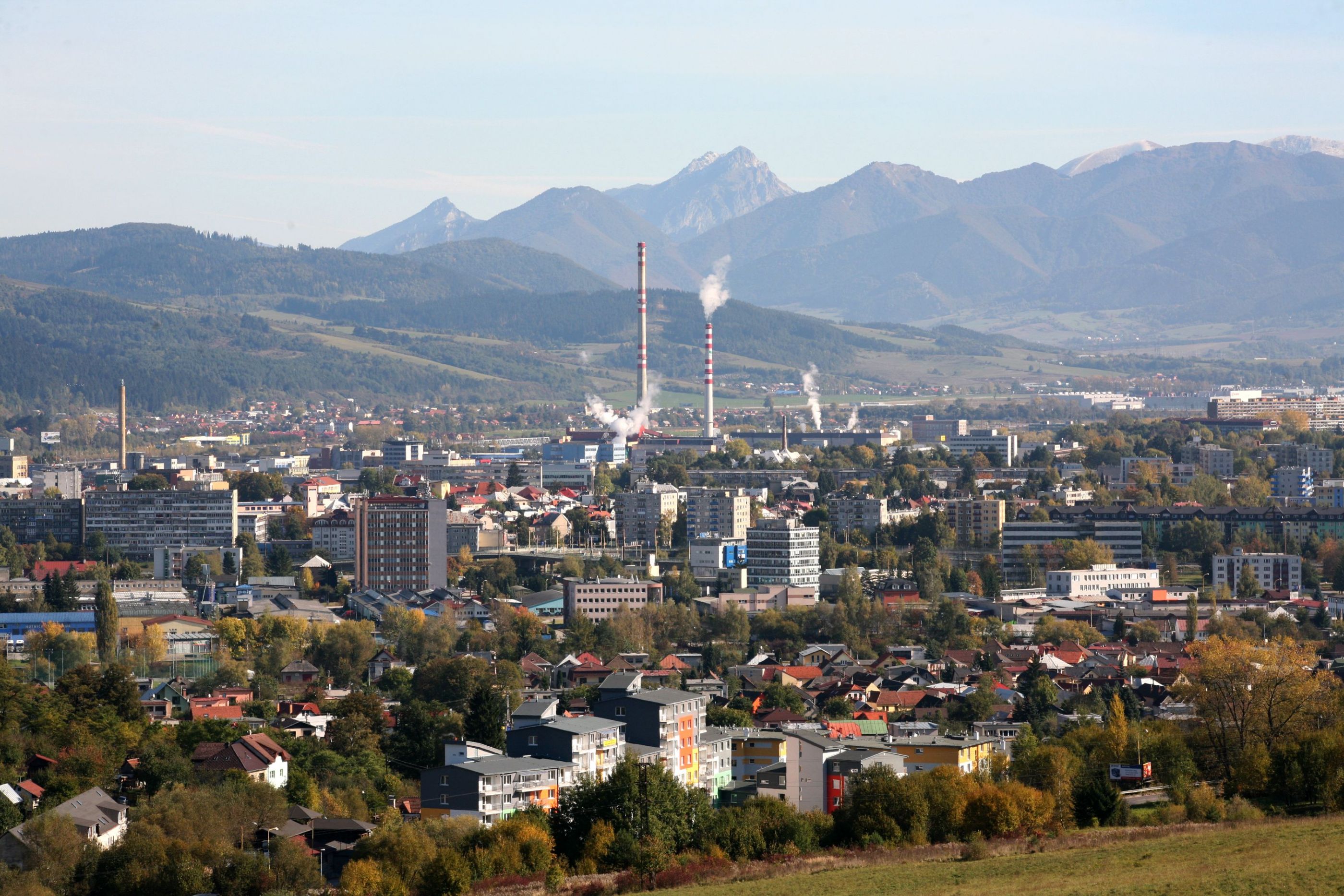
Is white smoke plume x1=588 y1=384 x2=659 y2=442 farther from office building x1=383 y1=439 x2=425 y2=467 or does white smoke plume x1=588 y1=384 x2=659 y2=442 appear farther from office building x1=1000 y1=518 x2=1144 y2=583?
office building x1=1000 y1=518 x2=1144 y2=583

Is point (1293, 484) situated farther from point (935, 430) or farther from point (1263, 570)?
point (935, 430)

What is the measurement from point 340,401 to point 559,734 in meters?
107

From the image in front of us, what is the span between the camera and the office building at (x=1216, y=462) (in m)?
68.6

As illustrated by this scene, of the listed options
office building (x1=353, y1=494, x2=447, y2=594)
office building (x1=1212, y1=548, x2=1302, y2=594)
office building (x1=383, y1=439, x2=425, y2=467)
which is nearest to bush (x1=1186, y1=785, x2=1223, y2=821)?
office building (x1=1212, y1=548, x2=1302, y2=594)

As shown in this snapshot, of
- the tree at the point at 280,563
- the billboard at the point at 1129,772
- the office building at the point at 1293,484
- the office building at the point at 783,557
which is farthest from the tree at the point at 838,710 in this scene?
the office building at the point at 1293,484

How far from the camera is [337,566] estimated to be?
5025 cm

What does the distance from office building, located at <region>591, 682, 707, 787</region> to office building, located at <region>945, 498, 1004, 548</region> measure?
28560mm

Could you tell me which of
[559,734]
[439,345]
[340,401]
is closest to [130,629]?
[559,734]

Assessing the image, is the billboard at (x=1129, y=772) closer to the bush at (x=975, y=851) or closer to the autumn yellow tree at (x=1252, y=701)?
the autumn yellow tree at (x=1252, y=701)

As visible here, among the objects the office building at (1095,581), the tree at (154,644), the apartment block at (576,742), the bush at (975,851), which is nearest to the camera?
the bush at (975,851)

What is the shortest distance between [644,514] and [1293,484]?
1815 centimetres

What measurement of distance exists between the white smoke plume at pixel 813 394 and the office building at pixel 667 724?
78.6 meters

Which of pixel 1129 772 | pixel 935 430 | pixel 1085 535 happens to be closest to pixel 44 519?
pixel 1085 535

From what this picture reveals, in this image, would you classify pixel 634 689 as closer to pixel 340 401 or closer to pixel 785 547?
pixel 785 547
